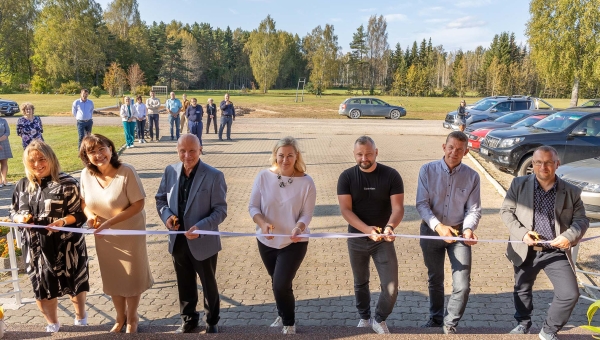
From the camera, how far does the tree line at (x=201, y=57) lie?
6022 centimetres

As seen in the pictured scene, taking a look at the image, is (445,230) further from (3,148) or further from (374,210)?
(3,148)

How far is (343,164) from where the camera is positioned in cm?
1435

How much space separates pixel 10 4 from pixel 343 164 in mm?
69919

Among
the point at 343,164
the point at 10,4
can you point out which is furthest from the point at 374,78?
the point at 343,164

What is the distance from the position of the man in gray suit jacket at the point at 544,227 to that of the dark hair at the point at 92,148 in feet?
11.7

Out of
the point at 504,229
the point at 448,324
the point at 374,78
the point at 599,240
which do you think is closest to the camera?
the point at 448,324

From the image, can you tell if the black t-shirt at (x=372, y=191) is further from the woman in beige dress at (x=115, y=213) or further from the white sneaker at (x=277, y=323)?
the woman in beige dress at (x=115, y=213)

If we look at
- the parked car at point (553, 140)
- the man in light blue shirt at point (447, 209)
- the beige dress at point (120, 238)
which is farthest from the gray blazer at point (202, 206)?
the parked car at point (553, 140)

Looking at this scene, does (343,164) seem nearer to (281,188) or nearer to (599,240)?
(599,240)

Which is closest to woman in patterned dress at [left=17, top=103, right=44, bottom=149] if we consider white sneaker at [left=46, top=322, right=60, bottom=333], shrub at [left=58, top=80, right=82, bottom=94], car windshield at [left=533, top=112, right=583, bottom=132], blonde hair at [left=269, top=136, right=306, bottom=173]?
white sneaker at [left=46, top=322, right=60, bottom=333]

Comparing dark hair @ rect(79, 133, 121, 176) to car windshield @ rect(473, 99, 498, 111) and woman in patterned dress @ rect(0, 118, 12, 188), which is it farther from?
car windshield @ rect(473, 99, 498, 111)

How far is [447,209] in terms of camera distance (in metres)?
4.18

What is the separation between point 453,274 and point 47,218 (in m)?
3.67

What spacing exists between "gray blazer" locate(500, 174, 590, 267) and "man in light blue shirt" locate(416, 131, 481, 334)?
30 centimetres
